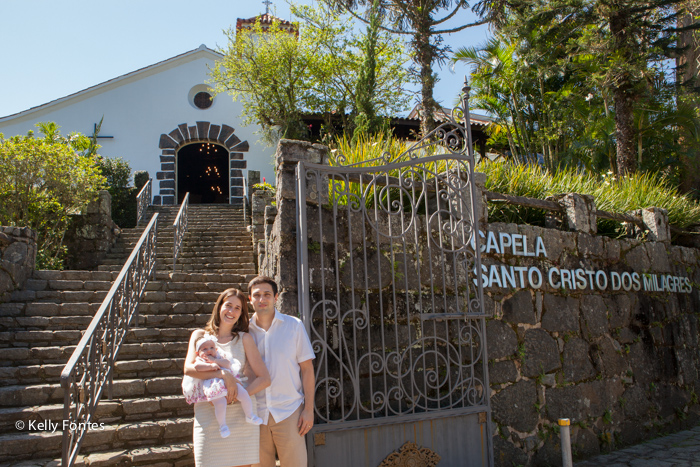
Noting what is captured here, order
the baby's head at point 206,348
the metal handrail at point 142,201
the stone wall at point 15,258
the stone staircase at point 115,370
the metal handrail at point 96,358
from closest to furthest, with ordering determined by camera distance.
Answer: the baby's head at point 206,348
the metal handrail at point 96,358
the stone staircase at point 115,370
the stone wall at point 15,258
the metal handrail at point 142,201

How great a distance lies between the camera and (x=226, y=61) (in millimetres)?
14109

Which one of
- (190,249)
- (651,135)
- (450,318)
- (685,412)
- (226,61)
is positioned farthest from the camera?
(226,61)

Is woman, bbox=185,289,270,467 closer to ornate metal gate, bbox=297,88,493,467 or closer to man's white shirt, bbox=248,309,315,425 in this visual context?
man's white shirt, bbox=248,309,315,425

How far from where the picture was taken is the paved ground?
15.1 ft

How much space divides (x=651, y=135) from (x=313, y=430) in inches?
396

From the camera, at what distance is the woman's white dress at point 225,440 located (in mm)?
2709

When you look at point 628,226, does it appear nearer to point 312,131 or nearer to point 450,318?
point 450,318

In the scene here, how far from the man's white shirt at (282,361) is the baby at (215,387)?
0.14 metres

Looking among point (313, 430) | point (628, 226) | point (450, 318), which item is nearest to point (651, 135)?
point (628, 226)

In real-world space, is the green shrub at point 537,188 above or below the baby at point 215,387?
above

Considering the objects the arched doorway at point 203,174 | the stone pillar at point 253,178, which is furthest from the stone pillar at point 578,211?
the arched doorway at point 203,174

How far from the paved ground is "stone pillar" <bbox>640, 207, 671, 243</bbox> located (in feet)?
→ 7.42

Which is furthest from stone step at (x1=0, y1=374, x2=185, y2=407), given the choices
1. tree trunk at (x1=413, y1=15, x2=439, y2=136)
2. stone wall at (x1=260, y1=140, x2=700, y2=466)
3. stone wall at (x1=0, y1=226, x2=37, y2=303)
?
tree trunk at (x1=413, y1=15, x2=439, y2=136)

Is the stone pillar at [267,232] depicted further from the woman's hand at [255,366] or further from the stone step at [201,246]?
the woman's hand at [255,366]
